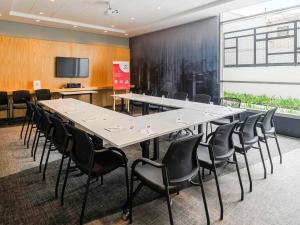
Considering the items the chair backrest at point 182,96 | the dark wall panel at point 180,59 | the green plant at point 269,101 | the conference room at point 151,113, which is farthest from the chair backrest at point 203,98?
the green plant at point 269,101

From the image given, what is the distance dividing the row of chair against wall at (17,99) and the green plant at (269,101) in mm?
5360

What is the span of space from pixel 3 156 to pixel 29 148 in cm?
47

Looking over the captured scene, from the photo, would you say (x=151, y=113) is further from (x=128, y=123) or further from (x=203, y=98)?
(x=128, y=123)

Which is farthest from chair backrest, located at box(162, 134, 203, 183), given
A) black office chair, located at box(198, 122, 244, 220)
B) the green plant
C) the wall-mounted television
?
the wall-mounted television

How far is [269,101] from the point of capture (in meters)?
A: 5.58

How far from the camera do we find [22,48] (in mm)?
6949

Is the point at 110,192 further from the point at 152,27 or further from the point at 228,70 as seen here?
the point at 152,27

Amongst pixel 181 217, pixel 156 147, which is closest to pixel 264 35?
pixel 156 147

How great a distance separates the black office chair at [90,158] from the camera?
7.02 feet

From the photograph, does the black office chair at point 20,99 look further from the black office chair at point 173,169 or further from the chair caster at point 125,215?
the black office chair at point 173,169

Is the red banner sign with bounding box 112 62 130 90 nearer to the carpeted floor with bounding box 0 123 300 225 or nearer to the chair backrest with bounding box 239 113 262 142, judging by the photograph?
the carpeted floor with bounding box 0 123 300 225

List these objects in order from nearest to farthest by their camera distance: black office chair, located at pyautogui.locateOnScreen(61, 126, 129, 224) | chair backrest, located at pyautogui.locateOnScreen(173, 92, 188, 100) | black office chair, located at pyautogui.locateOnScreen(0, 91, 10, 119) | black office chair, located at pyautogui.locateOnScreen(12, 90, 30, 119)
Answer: black office chair, located at pyautogui.locateOnScreen(61, 126, 129, 224)
chair backrest, located at pyautogui.locateOnScreen(173, 92, 188, 100)
black office chair, located at pyautogui.locateOnScreen(0, 91, 10, 119)
black office chair, located at pyautogui.locateOnScreen(12, 90, 30, 119)

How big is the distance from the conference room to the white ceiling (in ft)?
0.15

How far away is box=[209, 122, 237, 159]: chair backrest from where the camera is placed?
231 cm
